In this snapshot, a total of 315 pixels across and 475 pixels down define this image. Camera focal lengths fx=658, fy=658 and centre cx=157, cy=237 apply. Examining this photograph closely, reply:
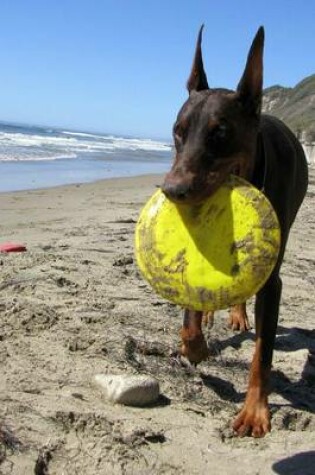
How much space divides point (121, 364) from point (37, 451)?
1.22m

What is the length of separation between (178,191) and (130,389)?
1.23m

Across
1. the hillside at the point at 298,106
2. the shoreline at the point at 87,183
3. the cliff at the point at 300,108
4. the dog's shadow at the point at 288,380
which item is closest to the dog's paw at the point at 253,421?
the dog's shadow at the point at 288,380

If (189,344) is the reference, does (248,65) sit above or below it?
above

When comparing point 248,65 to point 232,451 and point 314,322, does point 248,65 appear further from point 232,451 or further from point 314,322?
point 314,322

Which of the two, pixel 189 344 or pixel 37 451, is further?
pixel 189 344

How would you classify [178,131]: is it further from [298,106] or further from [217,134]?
[298,106]

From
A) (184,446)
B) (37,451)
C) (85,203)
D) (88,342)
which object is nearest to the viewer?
(37,451)

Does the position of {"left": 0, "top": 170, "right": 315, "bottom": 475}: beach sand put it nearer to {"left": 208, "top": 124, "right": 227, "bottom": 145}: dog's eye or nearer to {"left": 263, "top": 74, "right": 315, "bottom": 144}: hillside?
{"left": 208, "top": 124, "right": 227, "bottom": 145}: dog's eye

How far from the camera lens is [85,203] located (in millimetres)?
13562

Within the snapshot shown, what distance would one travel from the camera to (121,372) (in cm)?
415

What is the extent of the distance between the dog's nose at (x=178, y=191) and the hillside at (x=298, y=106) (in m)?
32.3

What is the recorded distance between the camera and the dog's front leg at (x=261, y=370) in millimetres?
3693

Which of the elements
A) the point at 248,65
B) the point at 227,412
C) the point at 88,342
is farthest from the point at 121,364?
the point at 248,65

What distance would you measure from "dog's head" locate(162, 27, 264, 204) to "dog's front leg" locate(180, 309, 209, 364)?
3.63 feet
